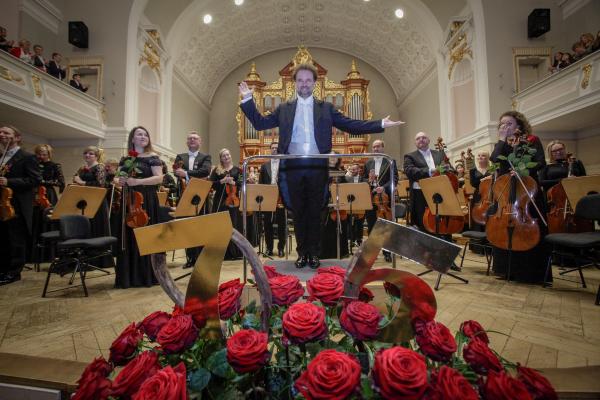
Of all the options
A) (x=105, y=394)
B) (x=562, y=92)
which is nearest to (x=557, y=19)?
(x=562, y=92)

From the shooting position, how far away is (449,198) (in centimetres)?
319

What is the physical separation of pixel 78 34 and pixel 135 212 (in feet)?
24.6

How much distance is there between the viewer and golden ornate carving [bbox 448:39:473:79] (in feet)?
27.3

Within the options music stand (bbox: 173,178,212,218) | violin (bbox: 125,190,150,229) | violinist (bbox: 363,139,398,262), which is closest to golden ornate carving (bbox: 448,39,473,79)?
violinist (bbox: 363,139,398,262)

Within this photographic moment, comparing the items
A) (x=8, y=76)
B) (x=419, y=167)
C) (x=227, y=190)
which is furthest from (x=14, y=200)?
(x=419, y=167)

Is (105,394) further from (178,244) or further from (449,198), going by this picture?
(449,198)

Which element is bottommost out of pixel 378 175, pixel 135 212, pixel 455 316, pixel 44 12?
pixel 455 316

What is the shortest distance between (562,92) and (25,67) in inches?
413

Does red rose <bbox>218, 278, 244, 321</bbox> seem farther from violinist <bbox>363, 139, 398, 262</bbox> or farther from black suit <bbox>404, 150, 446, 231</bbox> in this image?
violinist <bbox>363, 139, 398, 262</bbox>

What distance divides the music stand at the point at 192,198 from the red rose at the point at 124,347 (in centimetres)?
270

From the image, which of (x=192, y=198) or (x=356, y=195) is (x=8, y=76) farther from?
(x=356, y=195)

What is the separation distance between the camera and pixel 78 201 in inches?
137

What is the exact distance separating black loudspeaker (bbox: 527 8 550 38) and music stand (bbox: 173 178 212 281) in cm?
845

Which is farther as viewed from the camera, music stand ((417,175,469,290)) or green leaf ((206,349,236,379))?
music stand ((417,175,469,290))
